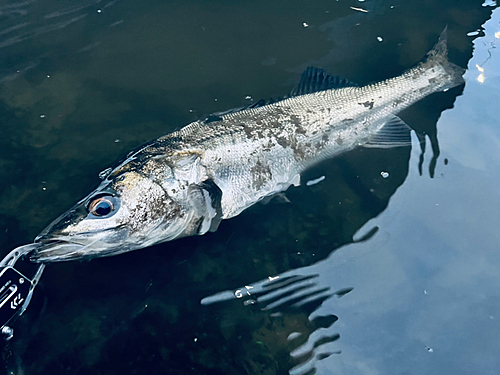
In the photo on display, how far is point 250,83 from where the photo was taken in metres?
4.27

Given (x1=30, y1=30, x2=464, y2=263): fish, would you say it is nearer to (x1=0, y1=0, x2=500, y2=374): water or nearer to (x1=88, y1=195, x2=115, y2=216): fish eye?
(x1=88, y1=195, x2=115, y2=216): fish eye

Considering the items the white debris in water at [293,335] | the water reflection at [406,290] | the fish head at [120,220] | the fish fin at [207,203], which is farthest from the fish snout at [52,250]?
the white debris in water at [293,335]

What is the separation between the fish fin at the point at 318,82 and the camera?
3713 mm

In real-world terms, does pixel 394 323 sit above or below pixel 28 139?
below

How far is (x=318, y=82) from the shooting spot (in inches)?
147

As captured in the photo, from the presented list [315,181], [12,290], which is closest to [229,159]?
A: [315,181]

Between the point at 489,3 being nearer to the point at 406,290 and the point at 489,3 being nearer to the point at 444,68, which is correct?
the point at 444,68

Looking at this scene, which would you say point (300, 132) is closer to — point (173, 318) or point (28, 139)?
point (173, 318)

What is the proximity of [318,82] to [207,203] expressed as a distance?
1.82 meters

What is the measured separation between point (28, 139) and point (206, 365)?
9.89 ft

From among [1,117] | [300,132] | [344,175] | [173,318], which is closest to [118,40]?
[1,117]

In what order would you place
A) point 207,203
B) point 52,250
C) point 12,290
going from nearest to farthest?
point 12,290 → point 52,250 → point 207,203

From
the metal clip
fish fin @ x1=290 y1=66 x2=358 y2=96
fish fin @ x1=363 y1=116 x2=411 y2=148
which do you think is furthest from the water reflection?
the metal clip

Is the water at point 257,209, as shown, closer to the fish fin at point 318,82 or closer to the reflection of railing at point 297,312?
the reflection of railing at point 297,312
